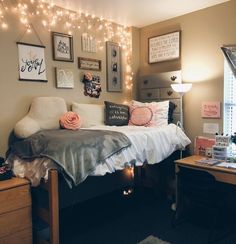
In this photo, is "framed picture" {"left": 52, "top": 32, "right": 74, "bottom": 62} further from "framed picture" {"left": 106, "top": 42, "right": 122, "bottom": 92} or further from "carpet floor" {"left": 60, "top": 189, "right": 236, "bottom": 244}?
"carpet floor" {"left": 60, "top": 189, "right": 236, "bottom": 244}

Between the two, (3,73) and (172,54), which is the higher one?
(172,54)

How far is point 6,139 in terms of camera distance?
8.87ft

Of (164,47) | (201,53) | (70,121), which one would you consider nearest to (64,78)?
(70,121)

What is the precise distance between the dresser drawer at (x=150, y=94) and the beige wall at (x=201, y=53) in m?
0.36

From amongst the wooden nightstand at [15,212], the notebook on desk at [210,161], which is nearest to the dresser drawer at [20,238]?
the wooden nightstand at [15,212]

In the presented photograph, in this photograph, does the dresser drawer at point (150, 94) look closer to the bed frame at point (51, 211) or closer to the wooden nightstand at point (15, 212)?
the bed frame at point (51, 211)

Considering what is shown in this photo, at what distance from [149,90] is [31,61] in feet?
5.68

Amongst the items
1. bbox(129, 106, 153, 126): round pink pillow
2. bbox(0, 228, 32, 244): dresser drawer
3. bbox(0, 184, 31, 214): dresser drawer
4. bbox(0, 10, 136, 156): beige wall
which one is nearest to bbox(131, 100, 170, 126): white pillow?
bbox(129, 106, 153, 126): round pink pillow

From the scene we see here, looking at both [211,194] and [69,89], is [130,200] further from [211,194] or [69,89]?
[69,89]

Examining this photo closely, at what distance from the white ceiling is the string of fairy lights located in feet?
0.28

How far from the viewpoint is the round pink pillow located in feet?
10.6

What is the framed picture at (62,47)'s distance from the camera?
307 centimetres

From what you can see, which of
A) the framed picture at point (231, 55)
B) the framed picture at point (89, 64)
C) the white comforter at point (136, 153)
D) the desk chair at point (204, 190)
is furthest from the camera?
the framed picture at point (89, 64)

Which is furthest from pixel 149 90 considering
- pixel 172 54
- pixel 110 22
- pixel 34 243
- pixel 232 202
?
A: pixel 34 243
